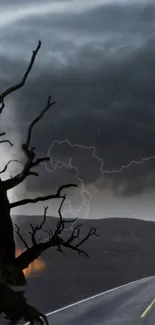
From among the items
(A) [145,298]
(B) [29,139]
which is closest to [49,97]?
(B) [29,139]

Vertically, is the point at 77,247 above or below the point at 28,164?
below

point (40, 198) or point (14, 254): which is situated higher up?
point (40, 198)

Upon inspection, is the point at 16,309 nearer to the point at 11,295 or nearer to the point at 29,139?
the point at 11,295

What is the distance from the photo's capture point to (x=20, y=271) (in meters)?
6.25

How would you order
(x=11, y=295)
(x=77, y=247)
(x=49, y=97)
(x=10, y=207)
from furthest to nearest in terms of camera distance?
(x=49, y=97) < (x=77, y=247) < (x=10, y=207) < (x=11, y=295)

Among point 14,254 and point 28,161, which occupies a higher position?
point 28,161

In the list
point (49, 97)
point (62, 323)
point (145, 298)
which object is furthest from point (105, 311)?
point (49, 97)

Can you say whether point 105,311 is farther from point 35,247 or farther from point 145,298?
point 35,247

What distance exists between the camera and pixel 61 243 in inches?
270

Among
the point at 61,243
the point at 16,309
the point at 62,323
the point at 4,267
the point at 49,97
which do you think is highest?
the point at 49,97

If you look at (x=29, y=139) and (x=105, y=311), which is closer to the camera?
(x=29, y=139)

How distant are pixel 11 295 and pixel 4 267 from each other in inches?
13.4

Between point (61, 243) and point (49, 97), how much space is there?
2.23 meters

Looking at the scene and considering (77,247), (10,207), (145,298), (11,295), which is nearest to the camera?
(11,295)
